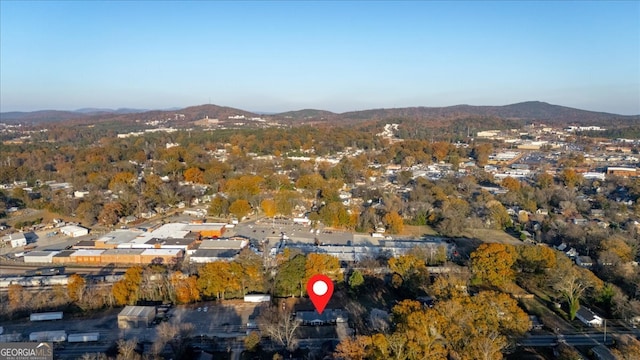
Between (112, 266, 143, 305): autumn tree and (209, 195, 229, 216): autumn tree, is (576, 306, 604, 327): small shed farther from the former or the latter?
(209, 195, 229, 216): autumn tree

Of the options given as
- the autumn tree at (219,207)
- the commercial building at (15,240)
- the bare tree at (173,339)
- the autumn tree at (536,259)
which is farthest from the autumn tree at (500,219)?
the commercial building at (15,240)

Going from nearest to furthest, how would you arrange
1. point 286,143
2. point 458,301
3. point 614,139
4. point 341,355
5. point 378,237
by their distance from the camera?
point 341,355
point 458,301
point 378,237
point 286,143
point 614,139

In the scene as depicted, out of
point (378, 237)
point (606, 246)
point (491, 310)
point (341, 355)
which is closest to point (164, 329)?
point (341, 355)

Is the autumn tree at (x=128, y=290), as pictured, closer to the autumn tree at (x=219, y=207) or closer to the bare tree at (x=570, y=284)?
the autumn tree at (x=219, y=207)

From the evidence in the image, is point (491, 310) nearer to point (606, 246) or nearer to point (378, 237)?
point (606, 246)

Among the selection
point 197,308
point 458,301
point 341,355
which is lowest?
point 197,308

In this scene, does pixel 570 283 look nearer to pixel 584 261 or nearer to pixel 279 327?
pixel 584 261

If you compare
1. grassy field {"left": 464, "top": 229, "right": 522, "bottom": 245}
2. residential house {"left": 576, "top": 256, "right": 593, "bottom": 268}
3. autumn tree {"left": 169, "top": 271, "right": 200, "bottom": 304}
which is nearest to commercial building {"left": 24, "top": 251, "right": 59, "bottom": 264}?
autumn tree {"left": 169, "top": 271, "right": 200, "bottom": 304}

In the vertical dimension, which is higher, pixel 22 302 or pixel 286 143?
pixel 286 143
